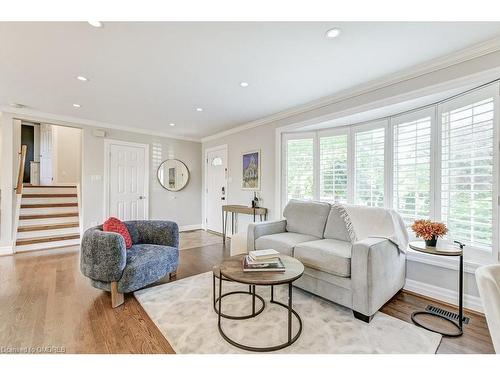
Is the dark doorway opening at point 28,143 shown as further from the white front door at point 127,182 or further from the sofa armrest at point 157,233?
the sofa armrest at point 157,233

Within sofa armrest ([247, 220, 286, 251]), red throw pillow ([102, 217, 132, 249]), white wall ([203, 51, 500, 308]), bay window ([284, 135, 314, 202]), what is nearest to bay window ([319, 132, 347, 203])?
bay window ([284, 135, 314, 202])

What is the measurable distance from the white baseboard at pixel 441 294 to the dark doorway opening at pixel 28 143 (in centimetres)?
915

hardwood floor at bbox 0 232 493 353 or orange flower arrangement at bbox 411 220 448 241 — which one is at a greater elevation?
orange flower arrangement at bbox 411 220 448 241

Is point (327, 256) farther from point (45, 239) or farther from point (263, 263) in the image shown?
point (45, 239)

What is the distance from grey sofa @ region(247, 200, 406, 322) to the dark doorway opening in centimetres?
739

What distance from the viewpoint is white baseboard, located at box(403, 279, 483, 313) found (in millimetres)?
2053

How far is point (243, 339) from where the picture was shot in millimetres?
1644

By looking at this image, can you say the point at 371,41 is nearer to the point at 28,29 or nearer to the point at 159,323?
the point at 28,29

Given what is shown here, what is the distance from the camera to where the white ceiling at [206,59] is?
1.75m

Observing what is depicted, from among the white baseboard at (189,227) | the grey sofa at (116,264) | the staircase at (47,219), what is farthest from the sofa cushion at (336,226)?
the staircase at (47,219)

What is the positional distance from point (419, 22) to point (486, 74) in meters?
0.85

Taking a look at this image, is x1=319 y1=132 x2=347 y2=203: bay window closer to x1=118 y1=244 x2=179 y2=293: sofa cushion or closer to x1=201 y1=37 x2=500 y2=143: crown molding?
x1=201 y1=37 x2=500 y2=143: crown molding
